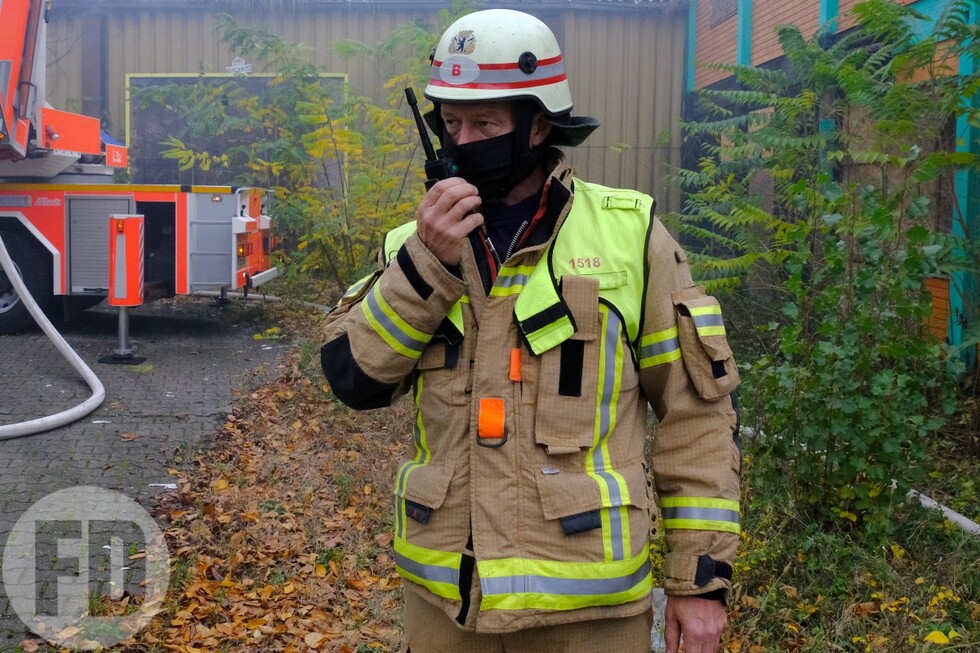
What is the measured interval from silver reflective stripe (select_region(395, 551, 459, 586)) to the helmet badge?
1.17 metres

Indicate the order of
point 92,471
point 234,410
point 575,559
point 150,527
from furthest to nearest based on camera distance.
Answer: point 234,410, point 92,471, point 150,527, point 575,559

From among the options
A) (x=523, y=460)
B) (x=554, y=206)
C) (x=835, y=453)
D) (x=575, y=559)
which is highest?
(x=554, y=206)

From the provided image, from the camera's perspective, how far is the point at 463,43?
8.06 feet

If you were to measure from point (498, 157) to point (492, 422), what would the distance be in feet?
2.02

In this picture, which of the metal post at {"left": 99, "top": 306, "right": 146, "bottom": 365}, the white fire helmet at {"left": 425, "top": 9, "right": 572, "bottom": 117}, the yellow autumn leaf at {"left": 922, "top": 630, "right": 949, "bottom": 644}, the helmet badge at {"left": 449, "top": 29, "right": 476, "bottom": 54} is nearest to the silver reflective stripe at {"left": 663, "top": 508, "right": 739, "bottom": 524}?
the white fire helmet at {"left": 425, "top": 9, "right": 572, "bottom": 117}

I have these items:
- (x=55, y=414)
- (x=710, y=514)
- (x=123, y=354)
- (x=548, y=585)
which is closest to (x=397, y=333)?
(x=548, y=585)

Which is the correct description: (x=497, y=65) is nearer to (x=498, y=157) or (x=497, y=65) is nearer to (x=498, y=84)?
(x=498, y=84)

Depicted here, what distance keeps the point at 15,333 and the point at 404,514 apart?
9.79 metres

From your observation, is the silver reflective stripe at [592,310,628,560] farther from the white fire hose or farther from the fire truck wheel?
the fire truck wheel

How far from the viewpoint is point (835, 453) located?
4.88m

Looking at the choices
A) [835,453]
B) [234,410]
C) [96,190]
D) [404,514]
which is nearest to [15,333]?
[96,190]

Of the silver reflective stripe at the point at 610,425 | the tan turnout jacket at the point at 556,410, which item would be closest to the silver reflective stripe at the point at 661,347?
the tan turnout jacket at the point at 556,410

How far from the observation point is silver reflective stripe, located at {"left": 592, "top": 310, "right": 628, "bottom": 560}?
230cm

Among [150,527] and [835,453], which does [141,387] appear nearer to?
[150,527]
